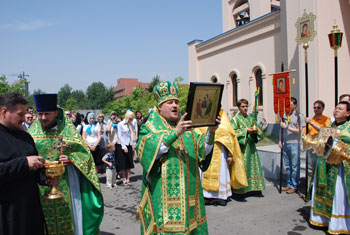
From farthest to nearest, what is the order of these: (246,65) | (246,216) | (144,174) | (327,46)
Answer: (246,65) < (327,46) < (246,216) < (144,174)

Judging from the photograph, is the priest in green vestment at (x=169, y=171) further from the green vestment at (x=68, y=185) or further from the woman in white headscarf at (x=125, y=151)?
the woman in white headscarf at (x=125, y=151)

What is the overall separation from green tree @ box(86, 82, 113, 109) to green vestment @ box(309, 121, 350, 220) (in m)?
90.0

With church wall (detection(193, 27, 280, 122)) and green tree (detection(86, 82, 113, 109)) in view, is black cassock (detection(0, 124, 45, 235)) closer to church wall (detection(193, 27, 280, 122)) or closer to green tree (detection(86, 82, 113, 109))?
church wall (detection(193, 27, 280, 122))

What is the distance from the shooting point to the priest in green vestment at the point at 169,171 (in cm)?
284

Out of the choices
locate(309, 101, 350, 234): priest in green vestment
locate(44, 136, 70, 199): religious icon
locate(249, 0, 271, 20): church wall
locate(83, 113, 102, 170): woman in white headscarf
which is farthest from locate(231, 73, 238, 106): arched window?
locate(44, 136, 70, 199): religious icon

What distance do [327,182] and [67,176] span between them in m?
3.87

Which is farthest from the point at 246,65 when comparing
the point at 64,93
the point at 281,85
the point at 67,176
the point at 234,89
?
the point at 64,93

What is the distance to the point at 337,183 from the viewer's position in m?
4.45

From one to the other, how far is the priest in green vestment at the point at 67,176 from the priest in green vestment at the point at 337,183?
11.1 ft

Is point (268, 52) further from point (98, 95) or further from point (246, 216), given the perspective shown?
point (98, 95)

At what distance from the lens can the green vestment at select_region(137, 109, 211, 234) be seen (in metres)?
2.84

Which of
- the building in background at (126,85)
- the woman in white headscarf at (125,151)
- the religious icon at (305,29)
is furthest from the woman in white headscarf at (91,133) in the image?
the building in background at (126,85)

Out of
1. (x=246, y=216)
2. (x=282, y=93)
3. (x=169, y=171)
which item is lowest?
(x=246, y=216)

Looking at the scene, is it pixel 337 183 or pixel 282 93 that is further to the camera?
pixel 282 93
